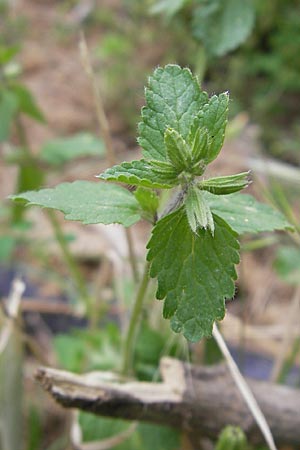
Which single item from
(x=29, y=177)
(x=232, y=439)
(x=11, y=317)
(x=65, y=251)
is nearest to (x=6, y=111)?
(x=29, y=177)

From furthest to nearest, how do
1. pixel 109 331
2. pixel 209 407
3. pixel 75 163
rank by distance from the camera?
pixel 75 163 < pixel 109 331 < pixel 209 407

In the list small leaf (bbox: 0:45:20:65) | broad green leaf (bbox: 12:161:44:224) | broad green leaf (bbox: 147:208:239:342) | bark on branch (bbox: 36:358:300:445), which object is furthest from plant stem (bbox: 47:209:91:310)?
broad green leaf (bbox: 147:208:239:342)

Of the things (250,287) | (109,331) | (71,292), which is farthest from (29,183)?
(250,287)

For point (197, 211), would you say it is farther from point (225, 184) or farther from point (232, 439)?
point (232, 439)

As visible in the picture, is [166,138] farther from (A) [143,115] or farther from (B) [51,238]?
(B) [51,238]

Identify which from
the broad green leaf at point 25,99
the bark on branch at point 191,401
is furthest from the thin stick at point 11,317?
the broad green leaf at point 25,99

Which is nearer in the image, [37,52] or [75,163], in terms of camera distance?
[75,163]

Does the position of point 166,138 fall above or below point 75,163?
→ below
